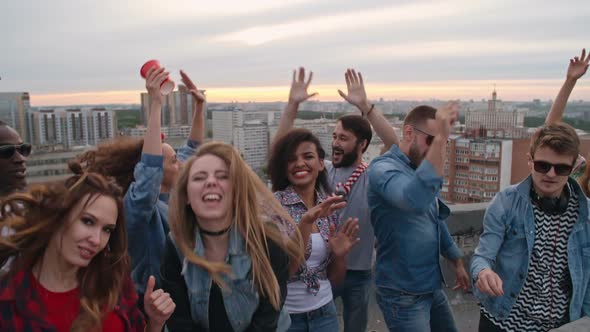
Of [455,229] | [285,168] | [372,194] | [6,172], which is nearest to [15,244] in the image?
[6,172]

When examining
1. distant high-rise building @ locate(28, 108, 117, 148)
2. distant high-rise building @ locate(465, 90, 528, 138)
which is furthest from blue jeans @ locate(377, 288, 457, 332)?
distant high-rise building @ locate(465, 90, 528, 138)

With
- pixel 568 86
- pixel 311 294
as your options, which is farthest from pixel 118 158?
pixel 568 86

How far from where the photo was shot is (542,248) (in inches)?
90.6

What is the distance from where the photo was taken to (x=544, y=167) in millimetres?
2264

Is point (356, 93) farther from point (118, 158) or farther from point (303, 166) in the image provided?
point (118, 158)

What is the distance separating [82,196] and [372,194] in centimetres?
157

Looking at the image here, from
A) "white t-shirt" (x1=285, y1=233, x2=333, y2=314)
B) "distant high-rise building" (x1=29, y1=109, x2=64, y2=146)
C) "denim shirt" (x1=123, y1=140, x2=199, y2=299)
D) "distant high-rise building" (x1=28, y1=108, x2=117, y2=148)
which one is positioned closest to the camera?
"denim shirt" (x1=123, y1=140, x2=199, y2=299)

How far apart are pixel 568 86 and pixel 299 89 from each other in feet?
5.92

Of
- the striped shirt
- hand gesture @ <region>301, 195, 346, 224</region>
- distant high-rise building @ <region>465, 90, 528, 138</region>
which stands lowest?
distant high-rise building @ <region>465, 90, 528, 138</region>

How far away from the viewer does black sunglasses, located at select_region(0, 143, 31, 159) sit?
2748mm

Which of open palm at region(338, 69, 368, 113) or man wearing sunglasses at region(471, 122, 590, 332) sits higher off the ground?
open palm at region(338, 69, 368, 113)

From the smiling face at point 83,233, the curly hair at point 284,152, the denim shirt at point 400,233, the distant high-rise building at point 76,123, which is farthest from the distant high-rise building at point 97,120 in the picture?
the smiling face at point 83,233

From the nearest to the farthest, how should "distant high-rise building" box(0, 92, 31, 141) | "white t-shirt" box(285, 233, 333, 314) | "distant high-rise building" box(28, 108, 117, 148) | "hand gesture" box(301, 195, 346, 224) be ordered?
"hand gesture" box(301, 195, 346, 224) < "white t-shirt" box(285, 233, 333, 314) < "distant high-rise building" box(0, 92, 31, 141) < "distant high-rise building" box(28, 108, 117, 148)

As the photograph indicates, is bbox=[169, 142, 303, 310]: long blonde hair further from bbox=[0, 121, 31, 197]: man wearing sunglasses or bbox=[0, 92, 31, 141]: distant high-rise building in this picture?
bbox=[0, 92, 31, 141]: distant high-rise building
